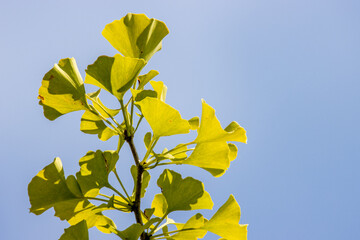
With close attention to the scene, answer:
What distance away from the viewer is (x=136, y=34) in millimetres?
1374

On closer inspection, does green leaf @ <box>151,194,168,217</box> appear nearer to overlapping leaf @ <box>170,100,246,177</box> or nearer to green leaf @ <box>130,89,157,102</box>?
overlapping leaf @ <box>170,100,246,177</box>

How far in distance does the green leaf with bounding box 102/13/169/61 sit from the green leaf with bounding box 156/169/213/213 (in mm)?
476

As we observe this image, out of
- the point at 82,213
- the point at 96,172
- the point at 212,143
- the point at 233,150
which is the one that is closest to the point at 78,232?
the point at 82,213

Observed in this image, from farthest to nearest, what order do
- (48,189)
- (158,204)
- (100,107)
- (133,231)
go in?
(158,204), (100,107), (48,189), (133,231)

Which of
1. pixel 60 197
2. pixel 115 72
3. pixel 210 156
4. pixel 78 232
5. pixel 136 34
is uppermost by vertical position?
pixel 136 34

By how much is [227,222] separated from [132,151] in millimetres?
469

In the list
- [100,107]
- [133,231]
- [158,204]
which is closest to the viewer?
[133,231]

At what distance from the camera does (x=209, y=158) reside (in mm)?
Answer: 1356

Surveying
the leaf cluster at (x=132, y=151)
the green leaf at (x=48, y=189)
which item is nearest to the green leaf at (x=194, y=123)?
the leaf cluster at (x=132, y=151)

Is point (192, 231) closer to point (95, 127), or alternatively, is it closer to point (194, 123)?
point (194, 123)

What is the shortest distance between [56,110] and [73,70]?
18 centimetres

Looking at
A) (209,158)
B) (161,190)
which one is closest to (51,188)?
(161,190)

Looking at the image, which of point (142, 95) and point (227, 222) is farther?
point (227, 222)

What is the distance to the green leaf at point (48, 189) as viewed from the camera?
131 cm
